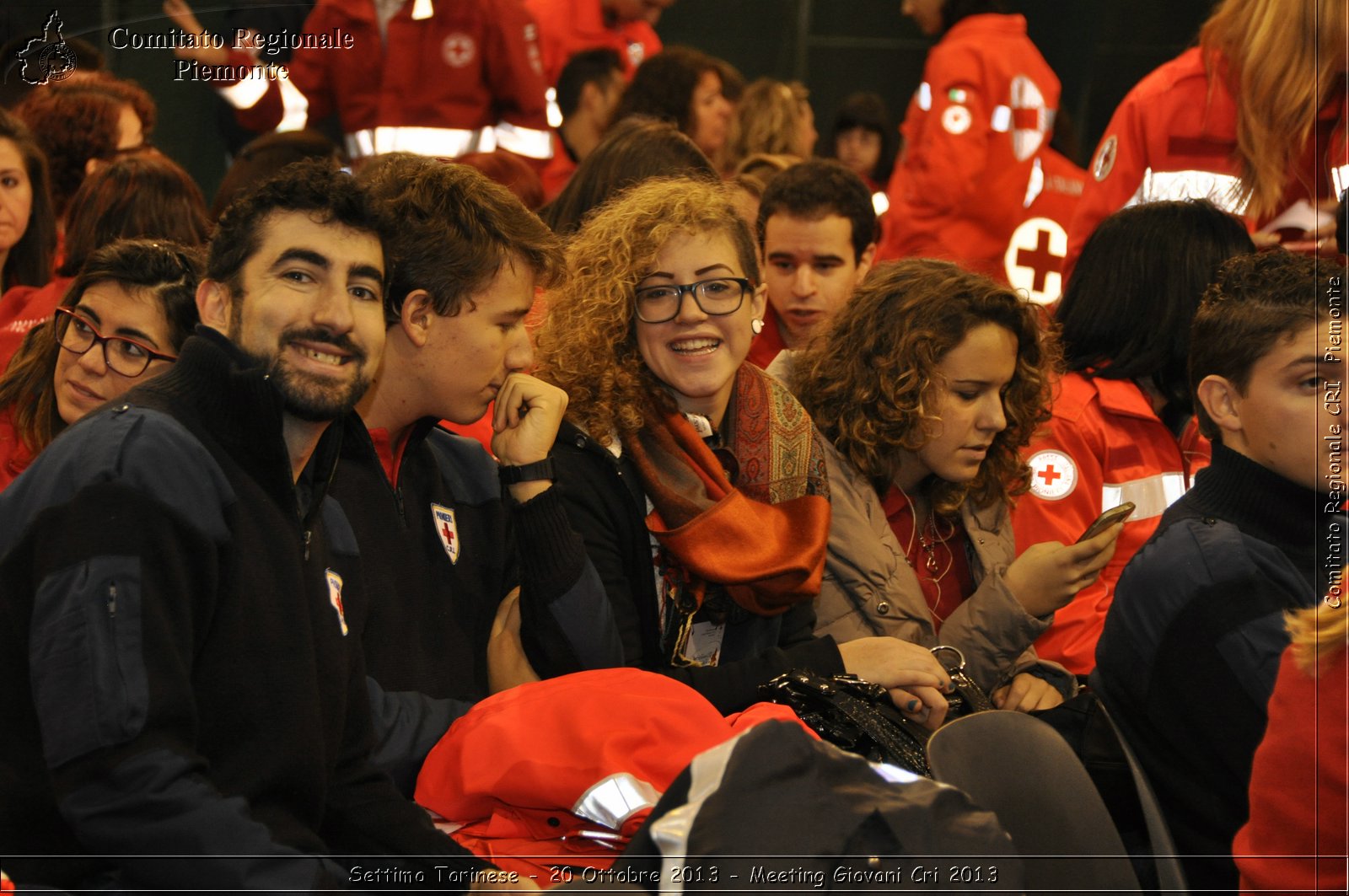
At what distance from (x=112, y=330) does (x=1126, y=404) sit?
247 cm

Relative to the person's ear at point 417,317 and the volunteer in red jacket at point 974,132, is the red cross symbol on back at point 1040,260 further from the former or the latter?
the person's ear at point 417,317

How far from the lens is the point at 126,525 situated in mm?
1866

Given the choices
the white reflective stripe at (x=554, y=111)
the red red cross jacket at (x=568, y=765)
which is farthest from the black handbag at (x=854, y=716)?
the white reflective stripe at (x=554, y=111)

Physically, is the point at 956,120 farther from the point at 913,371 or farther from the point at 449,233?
the point at 449,233

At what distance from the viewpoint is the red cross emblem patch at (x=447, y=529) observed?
2.78 m

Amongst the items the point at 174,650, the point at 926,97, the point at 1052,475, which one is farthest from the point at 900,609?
the point at 926,97

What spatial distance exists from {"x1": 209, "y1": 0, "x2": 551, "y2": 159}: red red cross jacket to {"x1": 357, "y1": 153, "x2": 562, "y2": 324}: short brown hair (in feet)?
9.45

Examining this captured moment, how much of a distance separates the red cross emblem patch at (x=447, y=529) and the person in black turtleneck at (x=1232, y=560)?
4.24 feet

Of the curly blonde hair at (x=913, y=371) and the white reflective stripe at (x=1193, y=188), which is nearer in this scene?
the curly blonde hair at (x=913, y=371)

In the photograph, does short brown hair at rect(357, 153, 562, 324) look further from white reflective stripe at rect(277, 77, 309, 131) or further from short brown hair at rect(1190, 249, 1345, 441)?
white reflective stripe at rect(277, 77, 309, 131)

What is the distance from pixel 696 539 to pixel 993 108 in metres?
3.62

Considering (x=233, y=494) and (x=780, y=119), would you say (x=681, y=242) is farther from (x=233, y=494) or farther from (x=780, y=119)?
(x=780, y=119)

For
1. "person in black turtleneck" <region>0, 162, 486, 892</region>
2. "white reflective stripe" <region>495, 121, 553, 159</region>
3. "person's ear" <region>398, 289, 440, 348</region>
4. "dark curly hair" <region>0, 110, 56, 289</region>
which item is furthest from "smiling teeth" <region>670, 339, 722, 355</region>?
"white reflective stripe" <region>495, 121, 553, 159</region>

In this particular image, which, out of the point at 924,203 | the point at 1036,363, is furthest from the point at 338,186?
the point at 924,203
